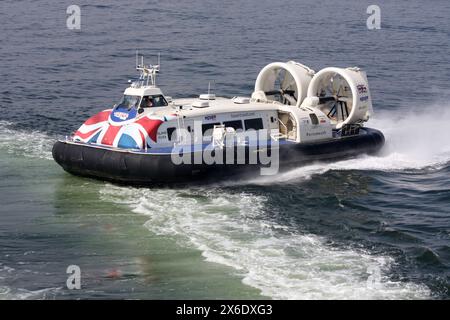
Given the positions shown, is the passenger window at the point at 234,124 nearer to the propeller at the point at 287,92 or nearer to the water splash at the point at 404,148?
the water splash at the point at 404,148

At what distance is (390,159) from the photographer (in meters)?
20.6

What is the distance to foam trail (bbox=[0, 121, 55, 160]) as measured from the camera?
19469mm

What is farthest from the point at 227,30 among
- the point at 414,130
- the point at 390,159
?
the point at 390,159

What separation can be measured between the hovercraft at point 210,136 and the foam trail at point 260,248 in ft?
1.80

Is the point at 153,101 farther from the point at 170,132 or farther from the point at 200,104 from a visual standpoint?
the point at 200,104

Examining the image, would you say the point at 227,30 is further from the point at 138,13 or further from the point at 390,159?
the point at 390,159

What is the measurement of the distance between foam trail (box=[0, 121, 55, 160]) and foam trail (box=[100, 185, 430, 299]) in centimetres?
302

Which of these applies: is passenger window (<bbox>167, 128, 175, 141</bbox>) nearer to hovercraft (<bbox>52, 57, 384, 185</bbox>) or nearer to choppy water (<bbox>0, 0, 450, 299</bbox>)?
hovercraft (<bbox>52, 57, 384, 185</bbox>)

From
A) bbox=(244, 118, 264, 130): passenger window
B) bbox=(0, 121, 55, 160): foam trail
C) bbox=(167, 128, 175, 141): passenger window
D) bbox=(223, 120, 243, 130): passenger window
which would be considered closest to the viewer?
bbox=(167, 128, 175, 141): passenger window

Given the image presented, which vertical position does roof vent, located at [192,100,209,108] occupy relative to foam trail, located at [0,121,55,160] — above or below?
above

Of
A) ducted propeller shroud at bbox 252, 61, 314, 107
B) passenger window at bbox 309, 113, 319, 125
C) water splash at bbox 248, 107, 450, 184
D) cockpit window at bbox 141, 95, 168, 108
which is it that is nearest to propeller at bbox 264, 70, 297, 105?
ducted propeller shroud at bbox 252, 61, 314, 107

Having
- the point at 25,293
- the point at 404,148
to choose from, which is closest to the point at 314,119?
the point at 404,148

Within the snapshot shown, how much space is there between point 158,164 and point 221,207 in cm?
164

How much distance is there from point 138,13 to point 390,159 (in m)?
21.8
